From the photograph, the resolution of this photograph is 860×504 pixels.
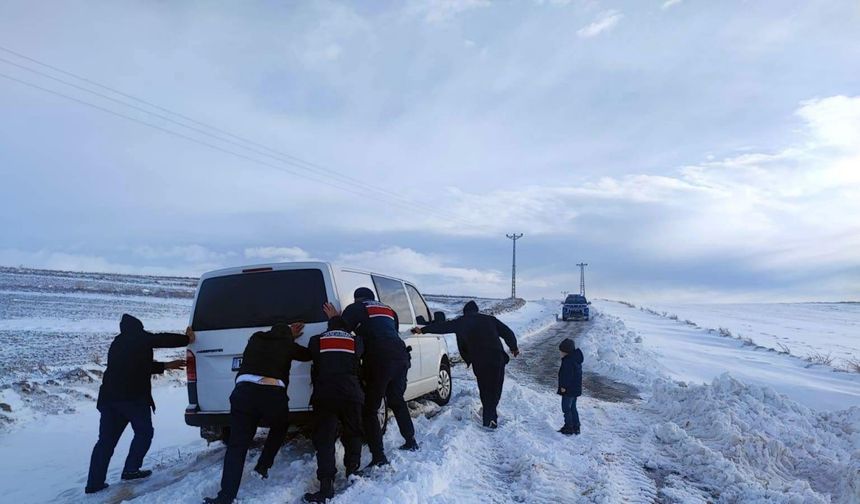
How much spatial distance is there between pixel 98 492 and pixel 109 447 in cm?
47

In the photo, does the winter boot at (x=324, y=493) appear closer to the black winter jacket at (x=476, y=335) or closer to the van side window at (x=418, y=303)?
the black winter jacket at (x=476, y=335)

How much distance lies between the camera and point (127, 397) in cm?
621

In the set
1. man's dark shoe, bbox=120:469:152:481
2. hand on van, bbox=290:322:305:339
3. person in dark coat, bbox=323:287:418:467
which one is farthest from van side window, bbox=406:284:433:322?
Answer: man's dark shoe, bbox=120:469:152:481

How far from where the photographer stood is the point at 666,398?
9.86 m

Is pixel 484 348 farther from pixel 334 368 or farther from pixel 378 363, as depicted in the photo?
pixel 334 368

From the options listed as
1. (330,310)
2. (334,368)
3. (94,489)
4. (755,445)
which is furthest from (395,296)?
(755,445)

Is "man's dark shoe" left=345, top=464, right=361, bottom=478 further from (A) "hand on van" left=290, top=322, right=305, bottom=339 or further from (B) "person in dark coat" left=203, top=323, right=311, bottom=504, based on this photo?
(A) "hand on van" left=290, top=322, right=305, bottom=339

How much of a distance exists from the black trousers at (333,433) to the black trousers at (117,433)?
217 cm

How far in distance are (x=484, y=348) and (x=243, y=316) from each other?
3.45 m

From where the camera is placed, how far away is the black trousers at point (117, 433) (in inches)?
240

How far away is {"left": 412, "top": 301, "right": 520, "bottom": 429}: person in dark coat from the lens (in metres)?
7.93

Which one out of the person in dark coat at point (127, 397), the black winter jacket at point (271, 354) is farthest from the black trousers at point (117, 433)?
the black winter jacket at point (271, 354)

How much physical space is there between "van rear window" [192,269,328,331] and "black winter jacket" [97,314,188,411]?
44 cm

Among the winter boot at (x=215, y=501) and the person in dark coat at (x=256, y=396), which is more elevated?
the person in dark coat at (x=256, y=396)
